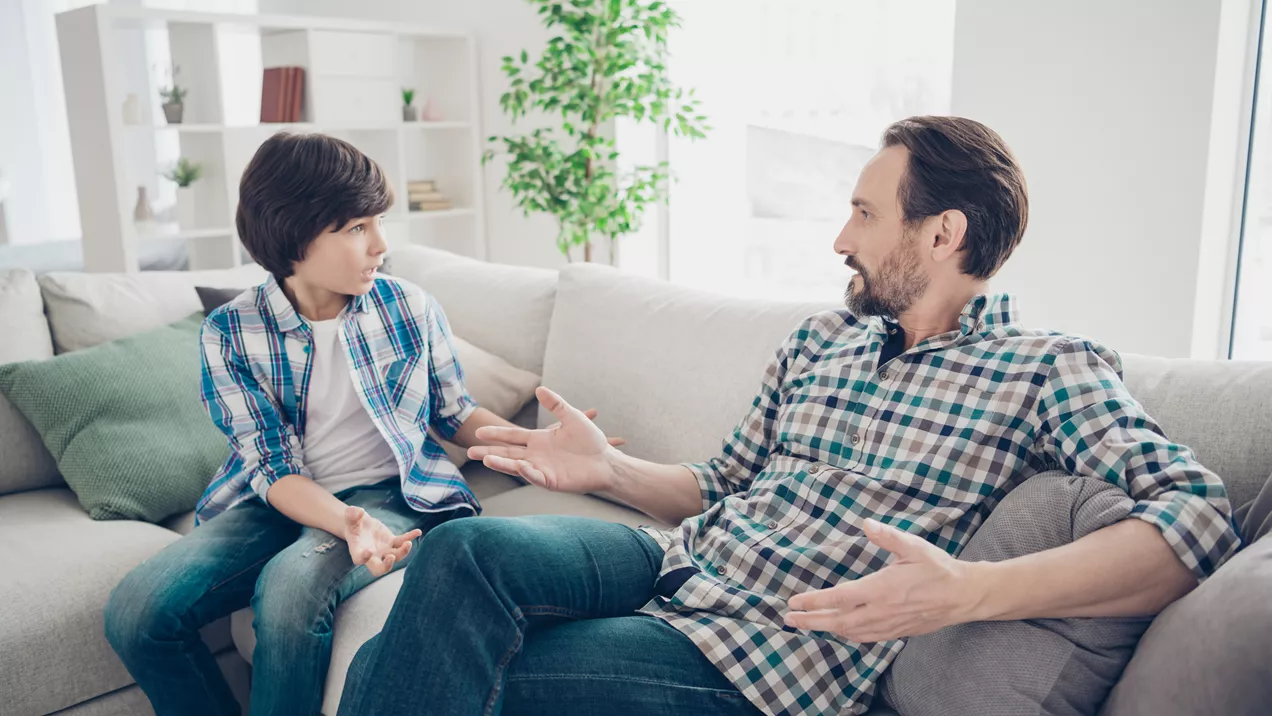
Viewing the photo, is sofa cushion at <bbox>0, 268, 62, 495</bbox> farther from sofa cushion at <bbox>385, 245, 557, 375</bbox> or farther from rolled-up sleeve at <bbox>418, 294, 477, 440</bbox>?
rolled-up sleeve at <bbox>418, 294, 477, 440</bbox>

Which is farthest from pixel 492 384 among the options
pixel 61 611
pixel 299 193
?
pixel 61 611

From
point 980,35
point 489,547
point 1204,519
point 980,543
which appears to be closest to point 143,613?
point 489,547

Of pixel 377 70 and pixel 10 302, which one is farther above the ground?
pixel 377 70

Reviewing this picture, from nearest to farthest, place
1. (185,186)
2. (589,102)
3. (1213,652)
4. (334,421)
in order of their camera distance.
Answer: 1. (1213,652)
2. (334,421)
3. (589,102)
4. (185,186)

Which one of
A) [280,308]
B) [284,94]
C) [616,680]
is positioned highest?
[284,94]

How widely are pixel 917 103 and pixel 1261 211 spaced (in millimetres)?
1193

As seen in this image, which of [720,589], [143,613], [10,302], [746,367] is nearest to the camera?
[720,589]

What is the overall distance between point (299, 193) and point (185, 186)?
2488mm

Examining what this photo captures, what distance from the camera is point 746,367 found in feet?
5.87

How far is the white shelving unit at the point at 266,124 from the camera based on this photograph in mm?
3434

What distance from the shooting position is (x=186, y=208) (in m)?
3.82

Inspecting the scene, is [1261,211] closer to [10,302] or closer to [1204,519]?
[1204,519]

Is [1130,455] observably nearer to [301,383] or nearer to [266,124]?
[301,383]

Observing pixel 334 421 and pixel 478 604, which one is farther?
pixel 334 421
